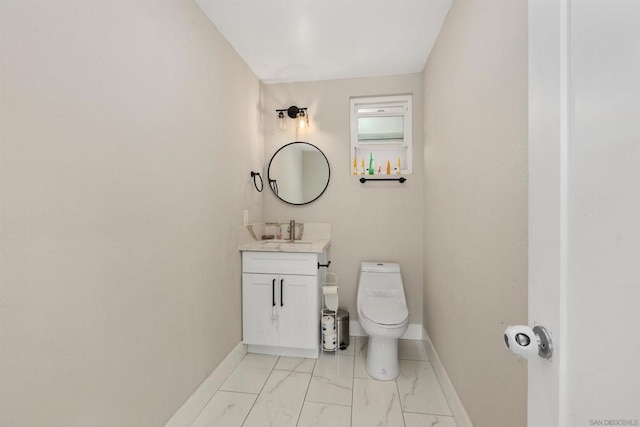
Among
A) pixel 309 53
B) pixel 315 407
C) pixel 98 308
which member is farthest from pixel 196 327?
pixel 309 53

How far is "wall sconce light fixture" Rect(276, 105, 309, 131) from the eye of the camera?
2510 millimetres

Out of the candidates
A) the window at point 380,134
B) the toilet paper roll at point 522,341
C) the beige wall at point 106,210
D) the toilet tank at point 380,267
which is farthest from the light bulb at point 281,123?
the toilet paper roll at point 522,341

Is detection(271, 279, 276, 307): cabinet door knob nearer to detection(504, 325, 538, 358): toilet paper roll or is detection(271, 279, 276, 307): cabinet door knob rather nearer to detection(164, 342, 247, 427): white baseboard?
detection(164, 342, 247, 427): white baseboard

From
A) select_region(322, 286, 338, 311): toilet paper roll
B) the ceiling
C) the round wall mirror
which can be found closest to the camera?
the ceiling

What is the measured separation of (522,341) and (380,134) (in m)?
2.30

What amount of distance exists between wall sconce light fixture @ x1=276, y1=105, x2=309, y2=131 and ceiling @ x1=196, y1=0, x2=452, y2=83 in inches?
11.5

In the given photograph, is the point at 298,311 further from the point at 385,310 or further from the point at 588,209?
the point at 588,209

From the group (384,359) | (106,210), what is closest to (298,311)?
(384,359)

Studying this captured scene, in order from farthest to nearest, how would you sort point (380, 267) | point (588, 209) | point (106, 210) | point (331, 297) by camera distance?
1. point (380, 267)
2. point (331, 297)
3. point (106, 210)
4. point (588, 209)

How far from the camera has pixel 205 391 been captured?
1614mm

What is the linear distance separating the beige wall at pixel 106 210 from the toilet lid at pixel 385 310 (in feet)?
3.49

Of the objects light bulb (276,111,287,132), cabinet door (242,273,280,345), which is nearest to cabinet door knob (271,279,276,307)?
cabinet door (242,273,280,345)

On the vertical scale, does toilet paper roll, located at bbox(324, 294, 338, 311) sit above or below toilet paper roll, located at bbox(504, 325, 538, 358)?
below

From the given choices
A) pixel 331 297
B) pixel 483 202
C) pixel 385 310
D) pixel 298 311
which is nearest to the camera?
pixel 483 202
